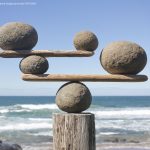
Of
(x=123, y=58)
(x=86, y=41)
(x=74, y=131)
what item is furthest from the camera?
(x=86, y=41)

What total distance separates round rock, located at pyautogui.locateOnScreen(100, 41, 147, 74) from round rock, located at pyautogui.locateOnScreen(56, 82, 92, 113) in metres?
0.44

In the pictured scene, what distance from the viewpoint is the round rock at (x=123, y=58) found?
6133mm

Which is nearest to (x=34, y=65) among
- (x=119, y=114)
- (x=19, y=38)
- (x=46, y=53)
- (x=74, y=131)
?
(x=46, y=53)

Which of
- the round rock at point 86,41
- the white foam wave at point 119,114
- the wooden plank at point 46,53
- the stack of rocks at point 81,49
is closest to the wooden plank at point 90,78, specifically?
the stack of rocks at point 81,49

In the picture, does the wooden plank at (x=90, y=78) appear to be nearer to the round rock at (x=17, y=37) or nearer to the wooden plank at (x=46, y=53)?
the wooden plank at (x=46, y=53)

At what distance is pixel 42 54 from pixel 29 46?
10.6 inches

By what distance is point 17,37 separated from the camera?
21.3ft

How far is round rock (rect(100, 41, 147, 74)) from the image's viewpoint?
20.1 feet

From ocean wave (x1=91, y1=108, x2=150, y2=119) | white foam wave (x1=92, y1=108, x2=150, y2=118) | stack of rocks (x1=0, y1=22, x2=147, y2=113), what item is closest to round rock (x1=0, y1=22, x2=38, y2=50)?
stack of rocks (x1=0, y1=22, x2=147, y2=113)

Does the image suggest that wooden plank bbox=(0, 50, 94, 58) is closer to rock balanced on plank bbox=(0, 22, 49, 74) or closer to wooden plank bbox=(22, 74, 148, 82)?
rock balanced on plank bbox=(0, 22, 49, 74)

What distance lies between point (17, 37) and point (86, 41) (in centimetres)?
98

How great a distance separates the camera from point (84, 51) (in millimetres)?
6320

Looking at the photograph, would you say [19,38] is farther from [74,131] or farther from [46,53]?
[74,131]

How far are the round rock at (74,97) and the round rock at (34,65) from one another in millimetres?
402
